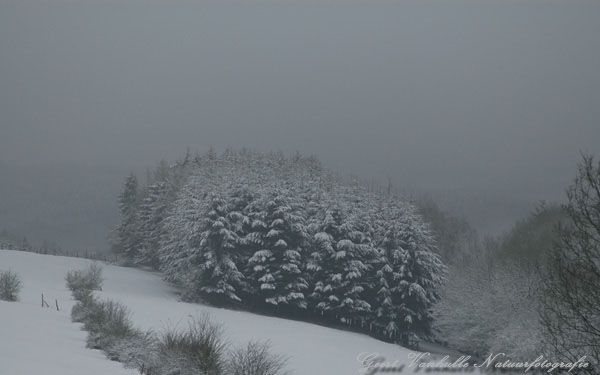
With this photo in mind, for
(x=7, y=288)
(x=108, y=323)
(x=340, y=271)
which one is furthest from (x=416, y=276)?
(x=108, y=323)

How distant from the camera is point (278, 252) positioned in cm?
4856

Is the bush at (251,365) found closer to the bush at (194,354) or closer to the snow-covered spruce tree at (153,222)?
the bush at (194,354)

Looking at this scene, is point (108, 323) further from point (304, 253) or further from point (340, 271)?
point (304, 253)

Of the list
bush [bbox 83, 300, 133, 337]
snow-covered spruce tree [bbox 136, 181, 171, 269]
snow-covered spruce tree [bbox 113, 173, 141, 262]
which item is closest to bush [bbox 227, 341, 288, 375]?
bush [bbox 83, 300, 133, 337]

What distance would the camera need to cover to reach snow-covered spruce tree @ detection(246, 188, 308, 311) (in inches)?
1837

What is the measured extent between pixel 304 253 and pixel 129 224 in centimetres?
3558

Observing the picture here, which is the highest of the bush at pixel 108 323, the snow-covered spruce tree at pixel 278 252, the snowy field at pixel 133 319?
the snow-covered spruce tree at pixel 278 252

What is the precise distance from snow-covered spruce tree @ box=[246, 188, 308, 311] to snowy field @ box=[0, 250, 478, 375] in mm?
5956

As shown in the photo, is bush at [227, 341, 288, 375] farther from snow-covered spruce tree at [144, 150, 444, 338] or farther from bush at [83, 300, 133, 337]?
snow-covered spruce tree at [144, 150, 444, 338]

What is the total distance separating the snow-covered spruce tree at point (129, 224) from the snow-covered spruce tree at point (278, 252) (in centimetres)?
2821

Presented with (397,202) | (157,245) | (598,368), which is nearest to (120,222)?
(157,245)

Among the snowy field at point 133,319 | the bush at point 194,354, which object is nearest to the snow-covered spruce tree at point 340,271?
the snowy field at point 133,319

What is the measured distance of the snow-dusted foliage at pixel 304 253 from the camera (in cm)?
4719

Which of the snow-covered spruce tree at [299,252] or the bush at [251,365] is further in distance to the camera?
the snow-covered spruce tree at [299,252]
